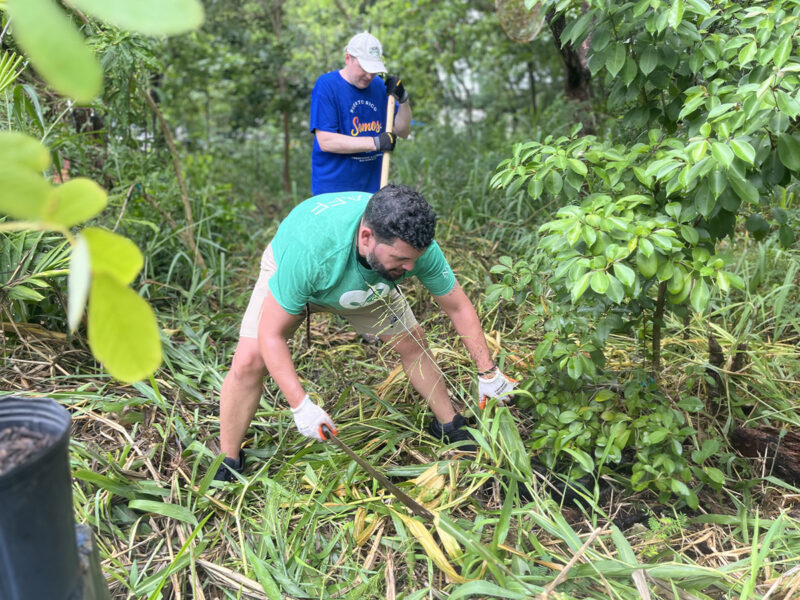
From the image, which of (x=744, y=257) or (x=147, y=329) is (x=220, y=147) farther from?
(x=147, y=329)

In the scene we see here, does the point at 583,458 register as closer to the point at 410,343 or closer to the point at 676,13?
the point at 410,343

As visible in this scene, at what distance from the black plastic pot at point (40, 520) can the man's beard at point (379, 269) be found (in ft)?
3.51

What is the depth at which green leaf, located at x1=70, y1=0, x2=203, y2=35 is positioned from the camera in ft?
1.33

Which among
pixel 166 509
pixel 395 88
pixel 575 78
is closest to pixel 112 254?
pixel 166 509

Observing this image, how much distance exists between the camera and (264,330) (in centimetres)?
202

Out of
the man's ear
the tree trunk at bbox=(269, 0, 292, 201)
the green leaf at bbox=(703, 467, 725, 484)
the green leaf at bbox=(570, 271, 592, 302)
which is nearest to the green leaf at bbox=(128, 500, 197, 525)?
the man's ear

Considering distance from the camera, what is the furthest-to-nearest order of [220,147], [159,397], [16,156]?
[220,147]
[159,397]
[16,156]

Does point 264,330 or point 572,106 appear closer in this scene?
point 264,330

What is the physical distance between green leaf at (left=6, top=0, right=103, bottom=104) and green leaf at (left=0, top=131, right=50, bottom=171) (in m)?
0.08

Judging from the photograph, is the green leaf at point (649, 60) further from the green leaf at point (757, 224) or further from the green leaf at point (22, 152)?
the green leaf at point (22, 152)

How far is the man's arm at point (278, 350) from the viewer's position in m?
1.99

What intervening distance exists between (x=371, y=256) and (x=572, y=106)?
2.59m

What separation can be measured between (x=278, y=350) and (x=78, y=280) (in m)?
1.58

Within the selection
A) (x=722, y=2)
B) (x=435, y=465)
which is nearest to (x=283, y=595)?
(x=435, y=465)
